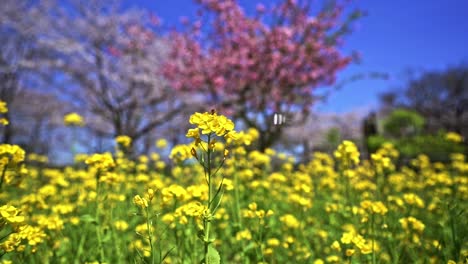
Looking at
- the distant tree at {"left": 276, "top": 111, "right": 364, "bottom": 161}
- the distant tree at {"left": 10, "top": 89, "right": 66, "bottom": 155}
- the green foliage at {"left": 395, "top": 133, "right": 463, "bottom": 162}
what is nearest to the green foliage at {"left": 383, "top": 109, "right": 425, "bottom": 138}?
the distant tree at {"left": 276, "top": 111, "right": 364, "bottom": 161}

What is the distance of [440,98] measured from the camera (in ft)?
130

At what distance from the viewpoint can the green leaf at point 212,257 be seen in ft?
5.70

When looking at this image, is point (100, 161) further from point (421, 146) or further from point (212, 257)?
point (421, 146)

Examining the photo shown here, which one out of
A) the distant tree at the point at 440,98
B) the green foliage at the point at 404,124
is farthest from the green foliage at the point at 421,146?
the distant tree at the point at 440,98

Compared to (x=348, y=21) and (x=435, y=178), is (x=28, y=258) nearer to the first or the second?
(x=435, y=178)

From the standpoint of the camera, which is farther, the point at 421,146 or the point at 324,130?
the point at 324,130

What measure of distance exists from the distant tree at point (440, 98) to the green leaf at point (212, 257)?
40.4 metres

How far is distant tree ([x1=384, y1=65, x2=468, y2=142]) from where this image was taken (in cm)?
3803

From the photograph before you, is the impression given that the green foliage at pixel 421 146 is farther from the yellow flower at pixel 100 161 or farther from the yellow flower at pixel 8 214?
the yellow flower at pixel 8 214

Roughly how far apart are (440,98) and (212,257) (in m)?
44.5

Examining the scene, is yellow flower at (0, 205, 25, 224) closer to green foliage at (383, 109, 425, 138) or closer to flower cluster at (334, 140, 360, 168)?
flower cluster at (334, 140, 360, 168)

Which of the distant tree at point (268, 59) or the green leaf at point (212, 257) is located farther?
the distant tree at point (268, 59)

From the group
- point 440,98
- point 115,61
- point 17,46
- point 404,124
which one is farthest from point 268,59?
point 440,98

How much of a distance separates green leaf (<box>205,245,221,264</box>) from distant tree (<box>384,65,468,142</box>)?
40.4m
